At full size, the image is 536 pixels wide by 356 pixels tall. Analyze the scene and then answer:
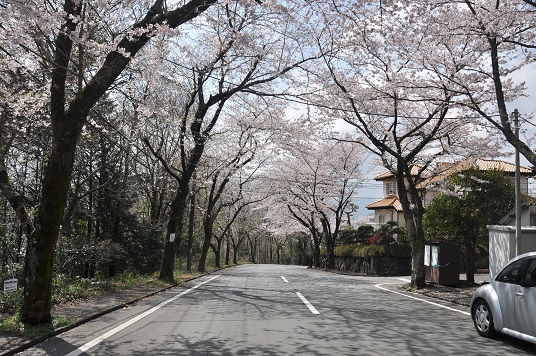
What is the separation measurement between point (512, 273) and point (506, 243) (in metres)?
9.18

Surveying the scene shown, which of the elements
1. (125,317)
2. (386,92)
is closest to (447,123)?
(386,92)

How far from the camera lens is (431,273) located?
1886 cm

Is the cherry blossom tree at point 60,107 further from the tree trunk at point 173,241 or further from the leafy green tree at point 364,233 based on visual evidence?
the leafy green tree at point 364,233

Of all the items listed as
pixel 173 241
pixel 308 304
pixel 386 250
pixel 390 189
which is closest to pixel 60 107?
pixel 308 304

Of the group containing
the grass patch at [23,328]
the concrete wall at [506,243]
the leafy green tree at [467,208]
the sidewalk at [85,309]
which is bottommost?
the sidewalk at [85,309]

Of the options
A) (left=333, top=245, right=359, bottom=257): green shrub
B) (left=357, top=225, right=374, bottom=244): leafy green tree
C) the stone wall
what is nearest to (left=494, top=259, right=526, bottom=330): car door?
the stone wall

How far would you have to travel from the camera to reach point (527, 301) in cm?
684

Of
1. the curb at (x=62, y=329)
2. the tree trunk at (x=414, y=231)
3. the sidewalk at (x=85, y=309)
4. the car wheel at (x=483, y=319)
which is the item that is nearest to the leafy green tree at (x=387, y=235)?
the tree trunk at (x=414, y=231)

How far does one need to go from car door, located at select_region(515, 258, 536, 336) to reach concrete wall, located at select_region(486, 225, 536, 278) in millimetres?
7696

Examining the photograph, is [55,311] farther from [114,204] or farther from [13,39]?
[114,204]

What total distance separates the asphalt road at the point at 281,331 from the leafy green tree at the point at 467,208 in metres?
7.93

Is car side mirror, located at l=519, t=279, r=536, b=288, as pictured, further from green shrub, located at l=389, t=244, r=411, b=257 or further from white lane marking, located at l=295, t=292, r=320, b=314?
green shrub, located at l=389, t=244, r=411, b=257

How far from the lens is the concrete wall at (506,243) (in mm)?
15078

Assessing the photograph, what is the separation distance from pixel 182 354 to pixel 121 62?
548cm
